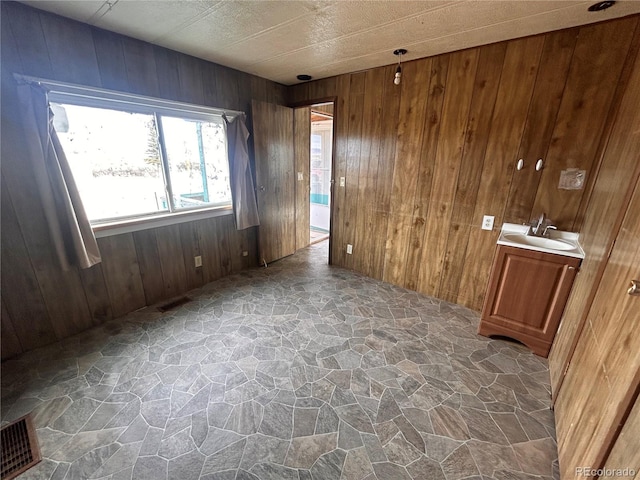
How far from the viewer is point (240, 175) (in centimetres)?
325

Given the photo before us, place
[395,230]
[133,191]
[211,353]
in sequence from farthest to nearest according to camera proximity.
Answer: [395,230] < [133,191] < [211,353]

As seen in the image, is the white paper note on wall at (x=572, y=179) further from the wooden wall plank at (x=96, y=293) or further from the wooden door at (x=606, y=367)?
the wooden wall plank at (x=96, y=293)

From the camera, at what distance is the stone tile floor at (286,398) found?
132 cm

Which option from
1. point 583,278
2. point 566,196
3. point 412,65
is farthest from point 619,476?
point 412,65

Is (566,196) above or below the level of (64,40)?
below

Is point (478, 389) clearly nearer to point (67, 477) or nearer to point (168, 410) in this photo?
point (168, 410)

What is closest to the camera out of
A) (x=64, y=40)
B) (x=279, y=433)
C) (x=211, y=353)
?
(x=279, y=433)

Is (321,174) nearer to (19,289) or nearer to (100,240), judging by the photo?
(100,240)

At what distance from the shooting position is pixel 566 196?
84.8 inches

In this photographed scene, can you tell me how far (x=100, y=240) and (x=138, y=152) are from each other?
3.01 ft

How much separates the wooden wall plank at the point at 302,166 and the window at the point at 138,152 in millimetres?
1159

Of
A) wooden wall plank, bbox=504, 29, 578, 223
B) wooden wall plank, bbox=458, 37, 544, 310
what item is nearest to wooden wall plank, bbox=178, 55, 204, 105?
wooden wall plank, bbox=458, 37, 544, 310

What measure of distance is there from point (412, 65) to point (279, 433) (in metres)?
3.38

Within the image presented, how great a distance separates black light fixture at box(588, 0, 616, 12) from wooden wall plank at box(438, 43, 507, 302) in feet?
1.83
